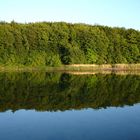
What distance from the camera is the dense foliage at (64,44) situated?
78.4 metres

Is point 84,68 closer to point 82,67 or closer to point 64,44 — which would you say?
point 82,67

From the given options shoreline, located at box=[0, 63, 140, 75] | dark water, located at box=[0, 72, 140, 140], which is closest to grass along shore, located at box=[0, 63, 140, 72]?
shoreline, located at box=[0, 63, 140, 75]

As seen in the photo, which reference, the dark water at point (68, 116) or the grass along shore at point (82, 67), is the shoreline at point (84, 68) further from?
the dark water at point (68, 116)

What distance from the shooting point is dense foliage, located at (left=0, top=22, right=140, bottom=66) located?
78.4 m

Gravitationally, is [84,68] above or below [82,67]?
below

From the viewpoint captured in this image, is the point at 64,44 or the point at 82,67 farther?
the point at 64,44

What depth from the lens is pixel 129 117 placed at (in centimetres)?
2056

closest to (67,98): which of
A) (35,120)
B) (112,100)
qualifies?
(112,100)

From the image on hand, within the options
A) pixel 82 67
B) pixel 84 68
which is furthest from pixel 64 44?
pixel 84 68

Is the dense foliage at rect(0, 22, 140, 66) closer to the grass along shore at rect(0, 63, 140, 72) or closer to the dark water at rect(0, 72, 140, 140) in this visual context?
the grass along shore at rect(0, 63, 140, 72)

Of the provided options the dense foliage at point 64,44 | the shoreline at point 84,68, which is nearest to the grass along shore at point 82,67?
the shoreline at point 84,68

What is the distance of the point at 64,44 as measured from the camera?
268 feet

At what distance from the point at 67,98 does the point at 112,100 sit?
3.11m

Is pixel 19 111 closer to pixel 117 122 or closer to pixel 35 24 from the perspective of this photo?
pixel 117 122
